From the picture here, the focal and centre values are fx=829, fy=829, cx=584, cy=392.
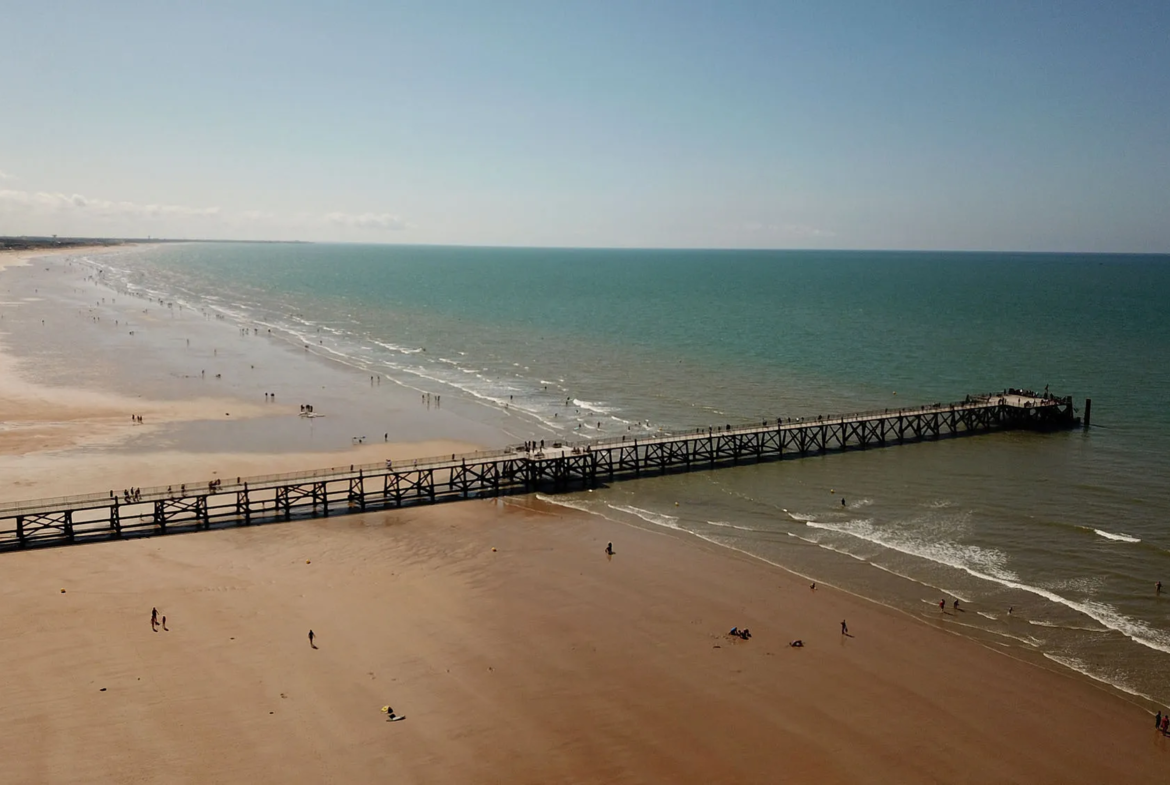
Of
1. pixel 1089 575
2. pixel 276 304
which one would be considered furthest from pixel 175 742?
pixel 276 304

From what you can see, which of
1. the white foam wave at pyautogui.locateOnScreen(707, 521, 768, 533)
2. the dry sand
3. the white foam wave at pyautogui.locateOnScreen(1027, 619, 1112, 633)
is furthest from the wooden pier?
the white foam wave at pyautogui.locateOnScreen(1027, 619, 1112, 633)

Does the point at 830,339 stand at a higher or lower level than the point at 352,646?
higher

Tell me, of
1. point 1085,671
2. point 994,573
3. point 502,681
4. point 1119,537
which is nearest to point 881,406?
point 1119,537

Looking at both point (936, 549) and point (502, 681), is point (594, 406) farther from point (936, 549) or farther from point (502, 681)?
point (502, 681)

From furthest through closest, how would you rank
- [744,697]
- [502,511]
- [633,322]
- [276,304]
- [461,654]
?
[276,304], [633,322], [502,511], [461,654], [744,697]

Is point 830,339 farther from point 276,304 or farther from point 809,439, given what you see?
point 276,304

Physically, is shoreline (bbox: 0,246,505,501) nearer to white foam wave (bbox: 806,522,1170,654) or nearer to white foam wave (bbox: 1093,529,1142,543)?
white foam wave (bbox: 806,522,1170,654)

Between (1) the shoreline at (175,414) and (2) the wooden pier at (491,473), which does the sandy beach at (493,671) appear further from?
(1) the shoreline at (175,414)
